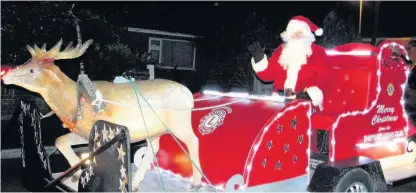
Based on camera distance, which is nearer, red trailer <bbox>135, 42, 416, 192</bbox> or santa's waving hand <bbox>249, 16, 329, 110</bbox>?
red trailer <bbox>135, 42, 416, 192</bbox>

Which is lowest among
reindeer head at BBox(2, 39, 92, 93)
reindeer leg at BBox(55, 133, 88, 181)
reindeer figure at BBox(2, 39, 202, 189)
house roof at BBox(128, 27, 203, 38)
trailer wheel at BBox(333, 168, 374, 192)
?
trailer wheel at BBox(333, 168, 374, 192)

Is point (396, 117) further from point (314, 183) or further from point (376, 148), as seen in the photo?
point (314, 183)

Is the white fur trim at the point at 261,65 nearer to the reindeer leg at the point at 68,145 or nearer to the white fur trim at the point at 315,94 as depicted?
the white fur trim at the point at 315,94

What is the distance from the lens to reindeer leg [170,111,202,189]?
476 cm

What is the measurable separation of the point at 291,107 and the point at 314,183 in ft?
2.98

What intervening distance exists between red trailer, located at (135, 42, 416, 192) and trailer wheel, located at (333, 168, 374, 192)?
1 centimetres

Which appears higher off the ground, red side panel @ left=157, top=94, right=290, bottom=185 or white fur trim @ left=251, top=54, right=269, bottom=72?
white fur trim @ left=251, top=54, right=269, bottom=72

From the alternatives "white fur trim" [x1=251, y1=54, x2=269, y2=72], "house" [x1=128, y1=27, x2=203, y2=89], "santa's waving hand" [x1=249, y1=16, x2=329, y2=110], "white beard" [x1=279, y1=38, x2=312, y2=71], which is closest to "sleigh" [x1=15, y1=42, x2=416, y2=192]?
"santa's waving hand" [x1=249, y1=16, x2=329, y2=110]

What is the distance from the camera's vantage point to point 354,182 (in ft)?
16.5

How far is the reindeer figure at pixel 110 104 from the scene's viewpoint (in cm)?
436

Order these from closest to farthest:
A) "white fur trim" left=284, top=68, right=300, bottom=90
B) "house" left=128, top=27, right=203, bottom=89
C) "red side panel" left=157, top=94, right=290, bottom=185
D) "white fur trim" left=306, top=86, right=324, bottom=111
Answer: "red side panel" left=157, top=94, right=290, bottom=185, "white fur trim" left=284, top=68, right=300, bottom=90, "white fur trim" left=306, top=86, right=324, bottom=111, "house" left=128, top=27, right=203, bottom=89

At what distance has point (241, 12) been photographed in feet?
66.3

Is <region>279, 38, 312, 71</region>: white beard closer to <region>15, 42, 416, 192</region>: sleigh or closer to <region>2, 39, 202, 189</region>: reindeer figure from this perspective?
<region>15, 42, 416, 192</region>: sleigh

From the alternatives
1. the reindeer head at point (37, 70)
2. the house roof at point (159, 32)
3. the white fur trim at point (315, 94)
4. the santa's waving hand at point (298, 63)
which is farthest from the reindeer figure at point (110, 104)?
the house roof at point (159, 32)
